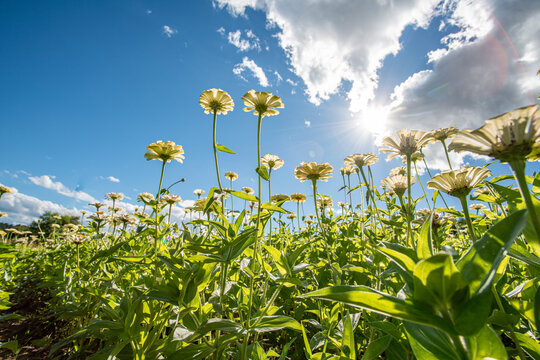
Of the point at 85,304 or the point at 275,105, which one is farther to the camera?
the point at 85,304

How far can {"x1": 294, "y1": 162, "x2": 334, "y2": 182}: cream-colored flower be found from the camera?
108 inches

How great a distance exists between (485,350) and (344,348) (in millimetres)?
794

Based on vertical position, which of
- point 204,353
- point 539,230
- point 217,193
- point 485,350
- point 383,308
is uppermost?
point 217,193

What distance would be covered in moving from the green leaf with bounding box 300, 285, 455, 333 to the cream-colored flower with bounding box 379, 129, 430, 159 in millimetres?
1293

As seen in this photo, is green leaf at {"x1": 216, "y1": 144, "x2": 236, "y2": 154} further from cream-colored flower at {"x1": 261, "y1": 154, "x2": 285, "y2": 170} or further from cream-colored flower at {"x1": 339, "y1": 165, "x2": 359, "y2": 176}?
cream-colored flower at {"x1": 339, "y1": 165, "x2": 359, "y2": 176}

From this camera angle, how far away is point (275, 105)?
7.89 ft

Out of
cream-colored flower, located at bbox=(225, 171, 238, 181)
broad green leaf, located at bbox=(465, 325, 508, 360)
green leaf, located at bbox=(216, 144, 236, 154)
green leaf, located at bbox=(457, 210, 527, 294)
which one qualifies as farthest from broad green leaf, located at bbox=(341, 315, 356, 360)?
cream-colored flower, located at bbox=(225, 171, 238, 181)

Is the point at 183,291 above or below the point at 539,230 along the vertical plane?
below

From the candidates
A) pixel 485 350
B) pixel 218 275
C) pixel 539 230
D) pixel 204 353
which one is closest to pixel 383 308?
pixel 485 350

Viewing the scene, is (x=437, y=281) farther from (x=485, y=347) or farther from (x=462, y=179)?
(x=462, y=179)

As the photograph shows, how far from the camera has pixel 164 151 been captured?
2.77 metres

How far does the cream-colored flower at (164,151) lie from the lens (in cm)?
270

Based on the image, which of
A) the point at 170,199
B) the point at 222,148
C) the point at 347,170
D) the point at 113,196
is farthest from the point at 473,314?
the point at 113,196

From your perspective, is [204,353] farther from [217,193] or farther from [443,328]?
[443,328]
